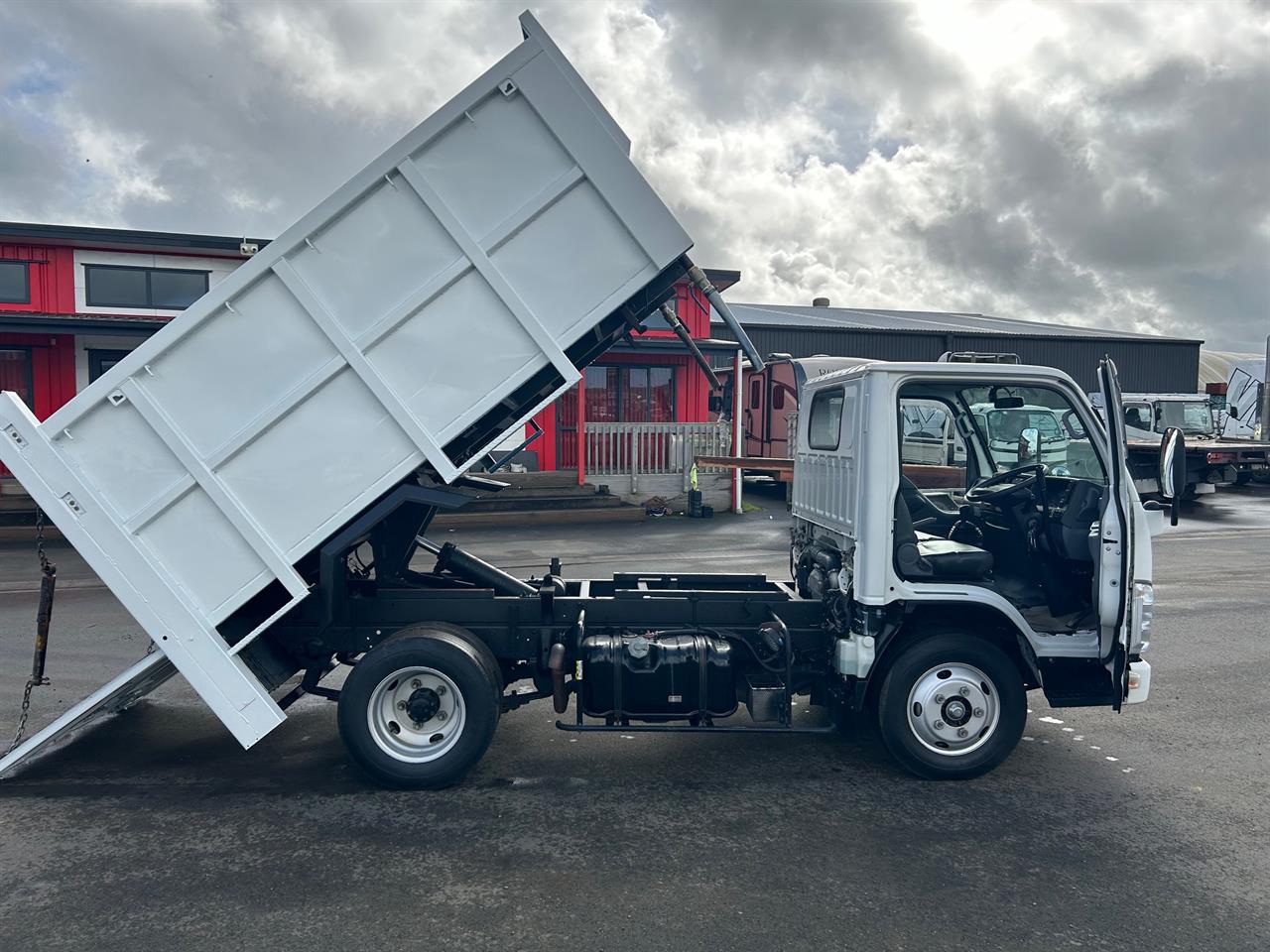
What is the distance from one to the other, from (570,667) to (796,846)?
159 centimetres

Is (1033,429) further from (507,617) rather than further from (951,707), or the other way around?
(507,617)

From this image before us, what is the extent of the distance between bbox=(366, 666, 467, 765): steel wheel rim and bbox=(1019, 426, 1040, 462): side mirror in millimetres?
3782

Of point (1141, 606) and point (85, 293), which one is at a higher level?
point (85, 293)

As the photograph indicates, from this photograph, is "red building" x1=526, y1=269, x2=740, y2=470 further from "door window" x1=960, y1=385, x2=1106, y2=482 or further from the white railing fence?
"door window" x1=960, y1=385, x2=1106, y2=482

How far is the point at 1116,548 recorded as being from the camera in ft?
16.0

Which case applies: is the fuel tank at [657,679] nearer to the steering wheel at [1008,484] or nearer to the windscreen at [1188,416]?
the steering wheel at [1008,484]

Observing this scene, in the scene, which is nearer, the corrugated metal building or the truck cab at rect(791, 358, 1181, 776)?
the truck cab at rect(791, 358, 1181, 776)

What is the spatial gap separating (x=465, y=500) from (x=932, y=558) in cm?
263

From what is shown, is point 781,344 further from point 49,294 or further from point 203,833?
point 203,833

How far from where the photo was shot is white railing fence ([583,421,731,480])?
64.7 ft

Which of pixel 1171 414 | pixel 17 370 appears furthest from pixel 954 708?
pixel 1171 414

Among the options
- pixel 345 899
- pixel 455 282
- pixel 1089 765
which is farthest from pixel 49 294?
pixel 1089 765

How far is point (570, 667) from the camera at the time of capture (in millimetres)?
5184

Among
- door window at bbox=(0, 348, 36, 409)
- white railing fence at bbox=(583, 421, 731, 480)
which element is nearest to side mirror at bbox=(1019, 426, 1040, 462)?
white railing fence at bbox=(583, 421, 731, 480)
